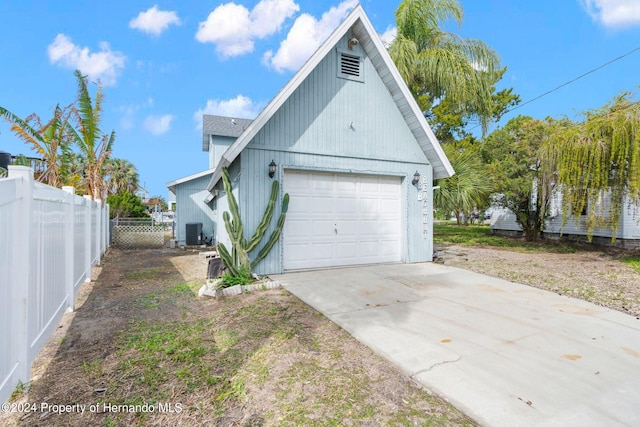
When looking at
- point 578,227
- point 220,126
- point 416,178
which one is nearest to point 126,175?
point 220,126

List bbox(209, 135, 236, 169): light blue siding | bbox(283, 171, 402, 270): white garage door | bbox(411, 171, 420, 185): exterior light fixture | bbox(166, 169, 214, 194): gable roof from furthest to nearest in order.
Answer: bbox(209, 135, 236, 169): light blue siding → bbox(166, 169, 214, 194): gable roof → bbox(411, 171, 420, 185): exterior light fixture → bbox(283, 171, 402, 270): white garage door

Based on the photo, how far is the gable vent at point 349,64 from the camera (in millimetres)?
7684

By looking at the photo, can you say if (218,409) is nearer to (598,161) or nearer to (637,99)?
(598,161)

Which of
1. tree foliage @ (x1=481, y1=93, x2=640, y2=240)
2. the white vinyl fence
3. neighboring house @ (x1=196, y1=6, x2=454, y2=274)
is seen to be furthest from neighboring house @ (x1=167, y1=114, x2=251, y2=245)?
tree foliage @ (x1=481, y1=93, x2=640, y2=240)

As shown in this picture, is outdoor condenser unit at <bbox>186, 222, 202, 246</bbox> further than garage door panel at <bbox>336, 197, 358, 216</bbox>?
Yes

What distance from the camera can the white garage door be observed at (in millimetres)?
7363

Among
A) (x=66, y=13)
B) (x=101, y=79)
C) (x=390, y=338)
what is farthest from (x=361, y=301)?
(x=66, y=13)

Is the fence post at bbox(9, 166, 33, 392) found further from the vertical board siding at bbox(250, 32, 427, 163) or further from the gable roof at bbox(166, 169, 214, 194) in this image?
the gable roof at bbox(166, 169, 214, 194)

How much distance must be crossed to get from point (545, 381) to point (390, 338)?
4.91ft

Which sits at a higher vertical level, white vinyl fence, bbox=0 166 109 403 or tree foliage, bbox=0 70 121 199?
tree foliage, bbox=0 70 121 199

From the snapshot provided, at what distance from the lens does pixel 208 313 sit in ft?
15.5

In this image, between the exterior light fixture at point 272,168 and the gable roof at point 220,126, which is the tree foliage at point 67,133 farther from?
the gable roof at point 220,126

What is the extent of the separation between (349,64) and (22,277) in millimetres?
7477

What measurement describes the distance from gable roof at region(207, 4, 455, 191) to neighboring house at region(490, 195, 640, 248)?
5.07 metres
